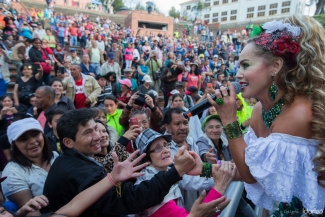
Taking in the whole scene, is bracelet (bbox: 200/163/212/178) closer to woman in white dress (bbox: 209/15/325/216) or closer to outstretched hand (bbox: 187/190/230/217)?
outstretched hand (bbox: 187/190/230/217)

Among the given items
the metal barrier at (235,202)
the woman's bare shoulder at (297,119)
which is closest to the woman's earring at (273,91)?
the woman's bare shoulder at (297,119)

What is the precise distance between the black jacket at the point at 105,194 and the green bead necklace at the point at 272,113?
62cm

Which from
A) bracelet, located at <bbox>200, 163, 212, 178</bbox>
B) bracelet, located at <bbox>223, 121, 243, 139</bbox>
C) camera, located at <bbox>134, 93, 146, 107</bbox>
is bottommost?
bracelet, located at <bbox>200, 163, 212, 178</bbox>

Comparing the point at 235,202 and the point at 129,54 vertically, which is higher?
the point at 129,54

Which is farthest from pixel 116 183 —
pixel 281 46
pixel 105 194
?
pixel 281 46

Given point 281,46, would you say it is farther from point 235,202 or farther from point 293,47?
point 235,202

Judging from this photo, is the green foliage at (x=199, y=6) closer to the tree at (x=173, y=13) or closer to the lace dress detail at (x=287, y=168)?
the tree at (x=173, y=13)

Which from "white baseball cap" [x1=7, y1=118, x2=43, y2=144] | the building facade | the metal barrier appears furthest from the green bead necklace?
the building facade

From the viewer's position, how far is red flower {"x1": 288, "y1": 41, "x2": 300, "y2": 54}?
1353mm

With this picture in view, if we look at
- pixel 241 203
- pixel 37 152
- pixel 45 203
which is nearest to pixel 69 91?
pixel 37 152

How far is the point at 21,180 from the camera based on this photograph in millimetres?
2256

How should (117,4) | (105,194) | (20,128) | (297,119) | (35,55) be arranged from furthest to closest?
(117,4)
(35,55)
(20,128)
(105,194)
(297,119)

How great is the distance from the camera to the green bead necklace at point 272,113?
1.47 m

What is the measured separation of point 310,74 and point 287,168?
18.9 inches
